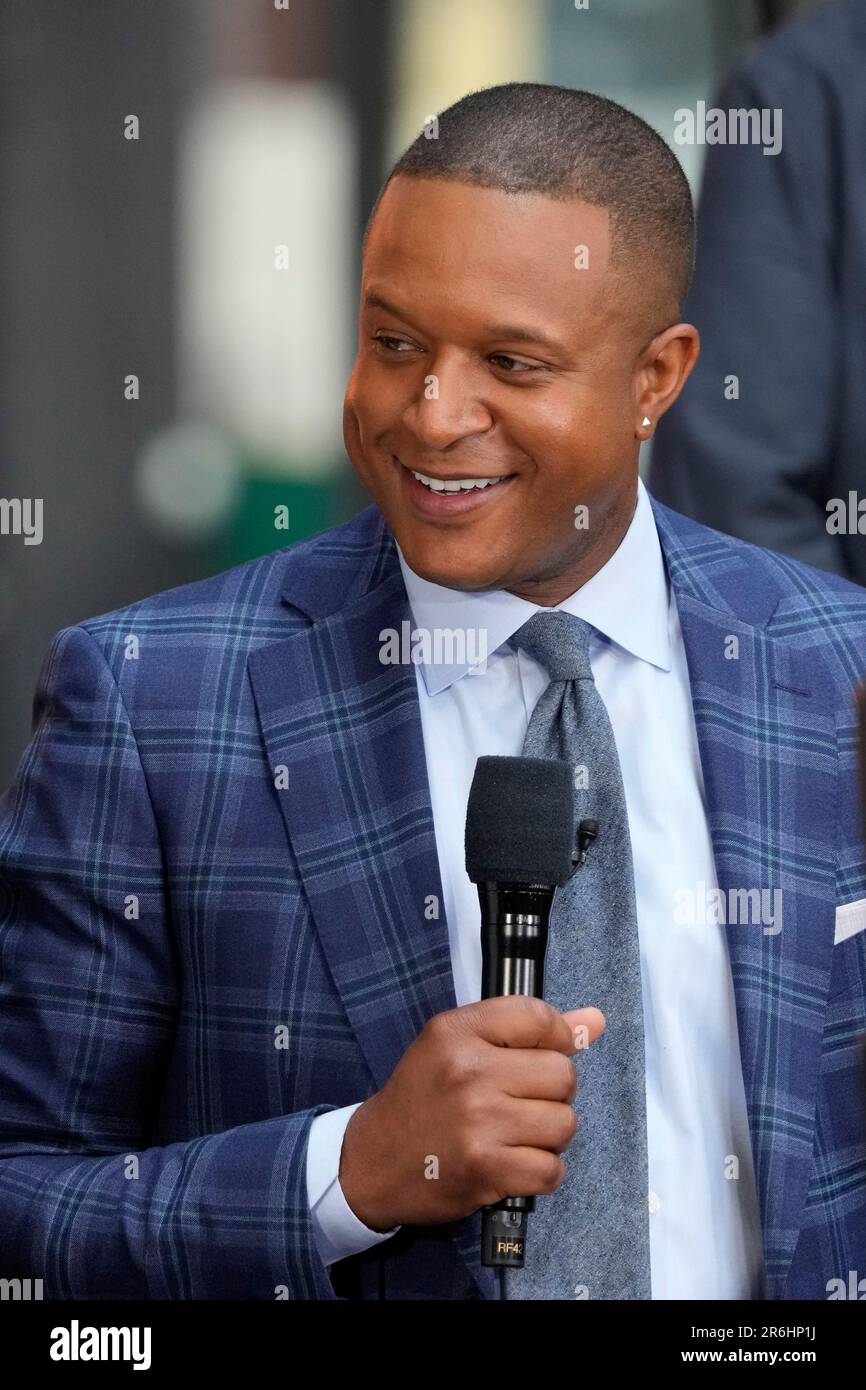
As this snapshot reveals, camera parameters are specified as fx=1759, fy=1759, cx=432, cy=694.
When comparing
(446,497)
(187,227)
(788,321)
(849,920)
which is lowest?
(849,920)

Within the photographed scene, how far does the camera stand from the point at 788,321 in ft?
7.00

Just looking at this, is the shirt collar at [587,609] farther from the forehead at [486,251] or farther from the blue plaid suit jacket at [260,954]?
the forehead at [486,251]

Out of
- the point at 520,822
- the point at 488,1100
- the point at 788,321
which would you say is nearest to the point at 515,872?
the point at 520,822

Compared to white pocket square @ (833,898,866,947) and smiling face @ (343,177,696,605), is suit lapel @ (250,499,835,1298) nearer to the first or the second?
white pocket square @ (833,898,866,947)

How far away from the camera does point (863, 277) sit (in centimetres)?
213

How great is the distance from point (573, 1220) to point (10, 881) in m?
0.58

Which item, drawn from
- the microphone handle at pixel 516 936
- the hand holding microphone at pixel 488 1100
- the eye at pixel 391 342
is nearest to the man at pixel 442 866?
the eye at pixel 391 342

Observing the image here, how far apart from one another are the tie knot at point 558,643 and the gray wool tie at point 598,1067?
0.05 metres

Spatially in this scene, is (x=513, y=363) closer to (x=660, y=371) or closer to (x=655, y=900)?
(x=660, y=371)

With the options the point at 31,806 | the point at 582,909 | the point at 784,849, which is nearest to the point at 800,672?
the point at 784,849

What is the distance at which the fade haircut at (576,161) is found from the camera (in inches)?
60.2

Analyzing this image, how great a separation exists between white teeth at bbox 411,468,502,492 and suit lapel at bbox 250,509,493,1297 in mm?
139

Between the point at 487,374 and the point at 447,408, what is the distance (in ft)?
0.18
